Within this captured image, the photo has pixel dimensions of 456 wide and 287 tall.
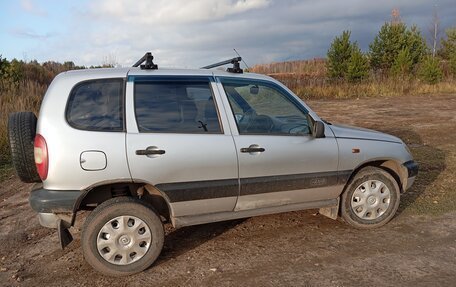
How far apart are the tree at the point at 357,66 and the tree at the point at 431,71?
11.7ft

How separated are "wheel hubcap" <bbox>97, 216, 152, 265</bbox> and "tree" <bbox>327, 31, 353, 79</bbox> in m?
25.2

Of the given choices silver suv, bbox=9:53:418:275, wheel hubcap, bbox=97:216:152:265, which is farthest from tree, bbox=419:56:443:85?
wheel hubcap, bbox=97:216:152:265

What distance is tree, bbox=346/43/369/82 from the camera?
2605 centimetres

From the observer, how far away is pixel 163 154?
3.61 m

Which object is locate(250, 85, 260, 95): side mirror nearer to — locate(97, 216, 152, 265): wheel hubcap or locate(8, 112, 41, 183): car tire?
locate(97, 216, 152, 265): wheel hubcap

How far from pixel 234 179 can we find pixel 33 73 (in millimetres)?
19960

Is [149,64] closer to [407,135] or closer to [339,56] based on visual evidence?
[407,135]

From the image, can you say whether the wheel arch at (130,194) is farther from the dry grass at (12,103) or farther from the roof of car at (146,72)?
the dry grass at (12,103)

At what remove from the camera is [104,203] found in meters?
3.65

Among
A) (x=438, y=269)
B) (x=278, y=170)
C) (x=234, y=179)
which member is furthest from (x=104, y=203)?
(x=438, y=269)

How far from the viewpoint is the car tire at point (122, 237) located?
3.58 m

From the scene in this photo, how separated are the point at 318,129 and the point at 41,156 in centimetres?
271

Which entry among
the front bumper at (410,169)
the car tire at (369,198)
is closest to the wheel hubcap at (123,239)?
the car tire at (369,198)

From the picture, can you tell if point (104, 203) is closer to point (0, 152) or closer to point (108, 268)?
point (108, 268)
